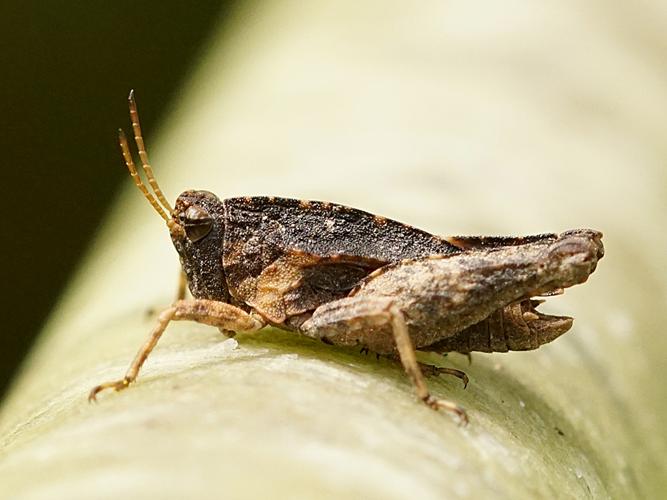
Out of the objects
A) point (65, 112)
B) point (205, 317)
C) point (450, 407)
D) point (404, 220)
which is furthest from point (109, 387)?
point (65, 112)

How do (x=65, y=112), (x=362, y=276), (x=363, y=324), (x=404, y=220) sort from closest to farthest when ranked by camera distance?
(x=363, y=324), (x=362, y=276), (x=404, y=220), (x=65, y=112)

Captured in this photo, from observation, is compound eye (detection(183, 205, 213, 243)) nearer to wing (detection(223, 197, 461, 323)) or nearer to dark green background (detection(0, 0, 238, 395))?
wing (detection(223, 197, 461, 323))

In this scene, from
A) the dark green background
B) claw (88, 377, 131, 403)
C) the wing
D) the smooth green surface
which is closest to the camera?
the smooth green surface

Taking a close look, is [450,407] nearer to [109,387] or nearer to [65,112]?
[109,387]

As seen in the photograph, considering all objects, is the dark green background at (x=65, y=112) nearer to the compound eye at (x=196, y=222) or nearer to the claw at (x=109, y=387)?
the compound eye at (x=196, y=222)

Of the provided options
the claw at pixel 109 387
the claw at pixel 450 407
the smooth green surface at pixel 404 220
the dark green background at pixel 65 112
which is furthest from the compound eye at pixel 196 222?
the dark green background at pixel 65 112

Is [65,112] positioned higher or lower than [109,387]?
lower

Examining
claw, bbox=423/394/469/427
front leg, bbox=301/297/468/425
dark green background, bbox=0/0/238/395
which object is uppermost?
claw, bbox=423/394/469/427

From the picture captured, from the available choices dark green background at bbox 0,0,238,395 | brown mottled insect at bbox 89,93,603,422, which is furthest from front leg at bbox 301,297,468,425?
dark green background at bbox 0,0,238,395
